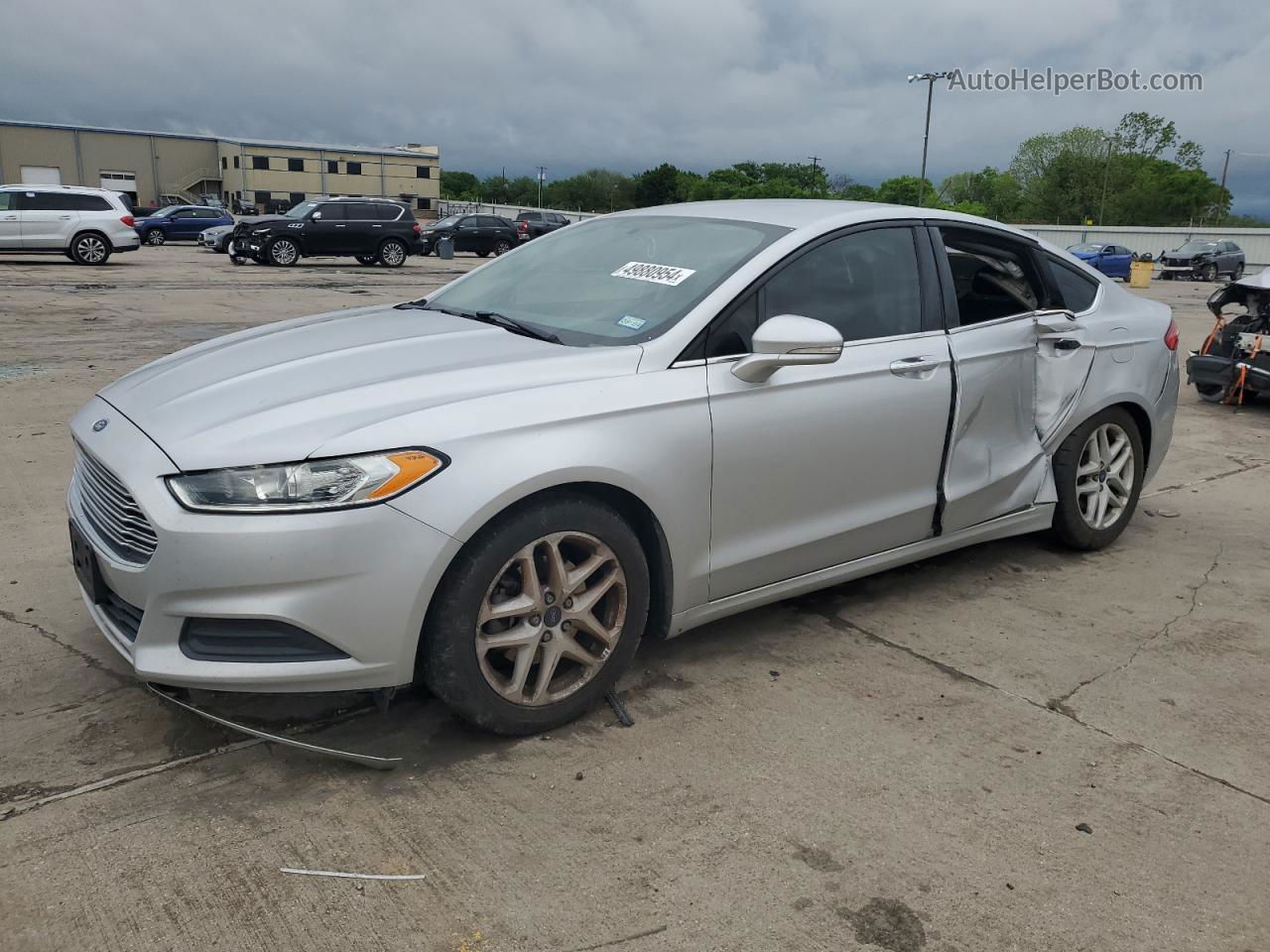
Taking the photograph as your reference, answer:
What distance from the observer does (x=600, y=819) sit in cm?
266

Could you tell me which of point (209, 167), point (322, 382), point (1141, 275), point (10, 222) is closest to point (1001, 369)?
point (322, 382)

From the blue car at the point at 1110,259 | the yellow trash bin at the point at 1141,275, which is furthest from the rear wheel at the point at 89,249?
the blue car at the point at 1110,259

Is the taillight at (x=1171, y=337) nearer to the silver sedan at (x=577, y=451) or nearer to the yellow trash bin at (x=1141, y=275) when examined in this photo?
the silver sedan at (x=577, y=451)

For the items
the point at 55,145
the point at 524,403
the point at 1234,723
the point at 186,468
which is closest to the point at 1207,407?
the point at 1234,723

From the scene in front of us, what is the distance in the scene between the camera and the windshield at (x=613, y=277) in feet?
11.1

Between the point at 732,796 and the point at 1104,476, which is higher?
the point at 1104,476

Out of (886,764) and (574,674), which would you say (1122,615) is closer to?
(886,764)

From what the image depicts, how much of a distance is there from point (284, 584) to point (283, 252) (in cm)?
2433

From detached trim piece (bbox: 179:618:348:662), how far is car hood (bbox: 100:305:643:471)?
0.41 meters

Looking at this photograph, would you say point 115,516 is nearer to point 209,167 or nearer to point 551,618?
point 551,618

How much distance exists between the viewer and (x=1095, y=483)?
4.79m

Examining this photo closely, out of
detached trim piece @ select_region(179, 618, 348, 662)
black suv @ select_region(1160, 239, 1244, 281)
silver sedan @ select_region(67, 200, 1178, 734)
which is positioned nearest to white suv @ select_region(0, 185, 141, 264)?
silver sedan @ select_region(67, 200, 1178, 734)

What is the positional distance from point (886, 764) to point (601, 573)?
1000 mm

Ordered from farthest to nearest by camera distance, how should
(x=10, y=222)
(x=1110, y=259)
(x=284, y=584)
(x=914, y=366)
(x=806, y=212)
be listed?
(x=1110, y=259) < (x=10, y=222) < (x=806, y=212) < (x=914, y=366) < (x=284, y=584)
